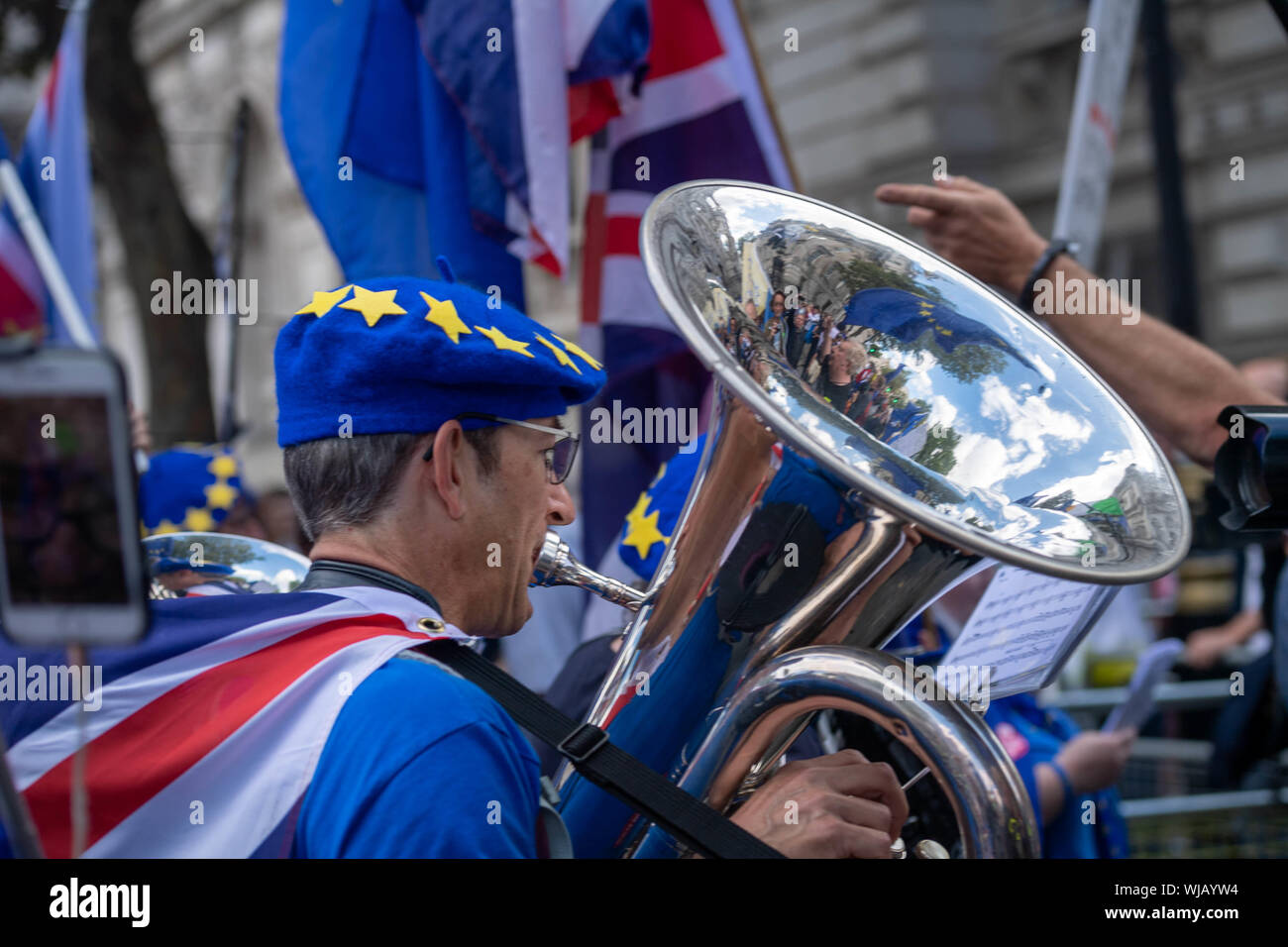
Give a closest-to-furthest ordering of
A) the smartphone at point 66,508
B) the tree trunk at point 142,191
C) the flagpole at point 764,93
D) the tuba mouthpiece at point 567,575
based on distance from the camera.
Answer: the smartphone at point 66,508, the tuba mouthpiece at point 567,575, the flagpole at point 764,93, the tree trunk at point 142,191

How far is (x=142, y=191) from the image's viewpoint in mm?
8336

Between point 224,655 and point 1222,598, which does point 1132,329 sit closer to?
point 224,655

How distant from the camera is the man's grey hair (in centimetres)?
161

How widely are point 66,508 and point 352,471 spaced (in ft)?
2.28

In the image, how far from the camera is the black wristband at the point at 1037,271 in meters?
2.51

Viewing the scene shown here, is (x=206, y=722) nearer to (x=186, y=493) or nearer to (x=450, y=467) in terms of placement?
(x=450, y=467)

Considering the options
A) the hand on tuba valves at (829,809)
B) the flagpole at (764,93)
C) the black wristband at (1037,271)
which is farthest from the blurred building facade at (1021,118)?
the hand on tuba valves at (829,809)

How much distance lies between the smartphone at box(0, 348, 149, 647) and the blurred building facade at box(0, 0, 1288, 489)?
24.1 ft

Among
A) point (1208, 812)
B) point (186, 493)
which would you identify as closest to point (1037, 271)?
point (186, 493)

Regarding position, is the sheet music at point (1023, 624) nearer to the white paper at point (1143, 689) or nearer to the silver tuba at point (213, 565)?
the silver tuba at point (213, 565)

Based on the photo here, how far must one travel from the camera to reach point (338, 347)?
158 cm

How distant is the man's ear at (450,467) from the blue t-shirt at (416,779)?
287mm

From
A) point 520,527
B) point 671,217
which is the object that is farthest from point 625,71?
point 520,527
